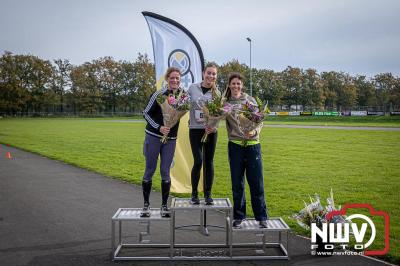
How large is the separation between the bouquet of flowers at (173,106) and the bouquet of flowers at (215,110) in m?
0.29

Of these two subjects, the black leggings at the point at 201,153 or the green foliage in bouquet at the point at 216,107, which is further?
the black leggings at the point at 201,153

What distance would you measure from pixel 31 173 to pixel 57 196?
165 inches

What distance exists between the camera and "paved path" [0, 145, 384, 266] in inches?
216

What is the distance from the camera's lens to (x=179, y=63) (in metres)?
9.24

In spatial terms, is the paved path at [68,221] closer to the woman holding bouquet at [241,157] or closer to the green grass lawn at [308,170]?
the woman holding bouquet at [241,157]

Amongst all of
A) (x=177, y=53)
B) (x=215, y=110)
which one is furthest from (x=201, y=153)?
(x=177, y=53)

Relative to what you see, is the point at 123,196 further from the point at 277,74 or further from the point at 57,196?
the point at 277,74

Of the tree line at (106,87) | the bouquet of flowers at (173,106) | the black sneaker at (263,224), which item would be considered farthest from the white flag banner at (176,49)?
the tree line at (106,87)

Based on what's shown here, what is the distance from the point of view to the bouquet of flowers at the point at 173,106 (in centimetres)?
586

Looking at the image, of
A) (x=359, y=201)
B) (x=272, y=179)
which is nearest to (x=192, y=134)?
(x=359, y=201)

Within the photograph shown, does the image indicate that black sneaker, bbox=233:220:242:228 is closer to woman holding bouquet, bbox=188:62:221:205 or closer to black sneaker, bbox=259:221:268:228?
black sneaker, bbox=259:221:268:228

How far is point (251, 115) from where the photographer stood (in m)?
5.80

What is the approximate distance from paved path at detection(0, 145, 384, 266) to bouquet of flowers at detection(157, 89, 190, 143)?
1909mm

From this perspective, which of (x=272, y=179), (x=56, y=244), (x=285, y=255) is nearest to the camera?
(x=285, y=255)
